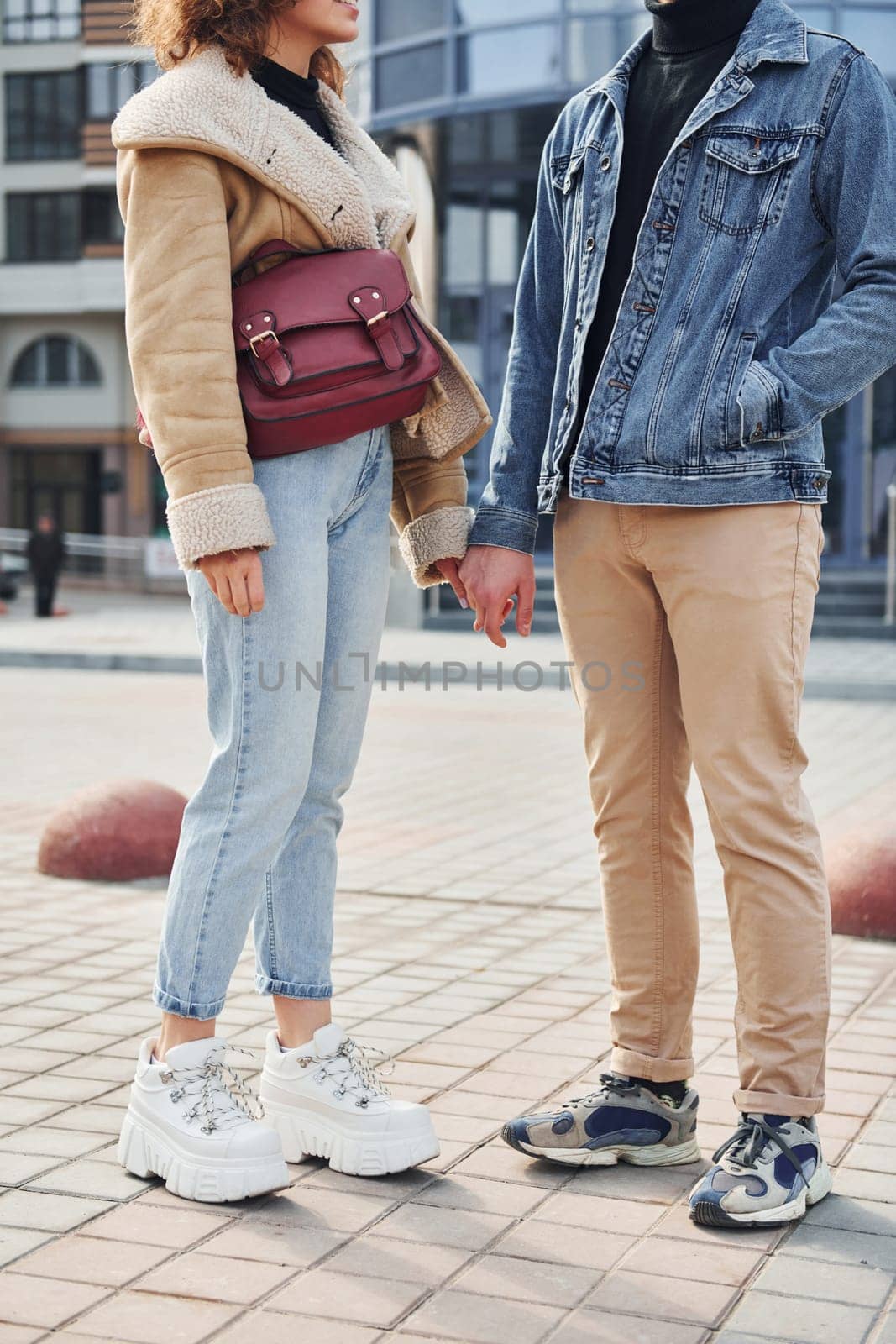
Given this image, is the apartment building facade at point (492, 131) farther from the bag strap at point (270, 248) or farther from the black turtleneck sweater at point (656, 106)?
the bag strap at point (270, 248)

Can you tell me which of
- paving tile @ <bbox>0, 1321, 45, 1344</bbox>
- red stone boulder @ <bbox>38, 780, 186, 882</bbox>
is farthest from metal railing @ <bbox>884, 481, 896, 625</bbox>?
paving tile @ <bbox>0, 1321, 45, 1344</bbox>

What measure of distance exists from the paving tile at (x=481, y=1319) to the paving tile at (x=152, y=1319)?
27 cm

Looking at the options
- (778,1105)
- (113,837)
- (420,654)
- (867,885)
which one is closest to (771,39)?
(778,1105)

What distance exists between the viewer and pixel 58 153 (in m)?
41.2

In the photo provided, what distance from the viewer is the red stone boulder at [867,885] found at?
16.4 feet

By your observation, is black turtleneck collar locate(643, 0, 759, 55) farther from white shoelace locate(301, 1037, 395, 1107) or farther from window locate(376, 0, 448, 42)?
window locate(376, 0, 448, 42)

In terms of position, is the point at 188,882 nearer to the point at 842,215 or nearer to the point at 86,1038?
the point at 86,1038

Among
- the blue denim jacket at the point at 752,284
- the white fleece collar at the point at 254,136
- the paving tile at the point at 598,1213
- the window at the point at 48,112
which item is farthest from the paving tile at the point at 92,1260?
the window at the point at 48,112

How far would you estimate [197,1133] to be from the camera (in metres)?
2.84

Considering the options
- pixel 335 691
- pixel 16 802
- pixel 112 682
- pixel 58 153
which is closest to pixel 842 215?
pixel 335 691

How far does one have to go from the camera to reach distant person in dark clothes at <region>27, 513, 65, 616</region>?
908 inches

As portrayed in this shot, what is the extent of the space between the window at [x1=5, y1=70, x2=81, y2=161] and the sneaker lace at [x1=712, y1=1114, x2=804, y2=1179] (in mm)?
41335

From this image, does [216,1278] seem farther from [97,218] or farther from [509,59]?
[97,218]

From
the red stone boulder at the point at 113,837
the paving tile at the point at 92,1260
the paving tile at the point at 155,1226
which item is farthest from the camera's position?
the red stone boulder at the point at 113,837
